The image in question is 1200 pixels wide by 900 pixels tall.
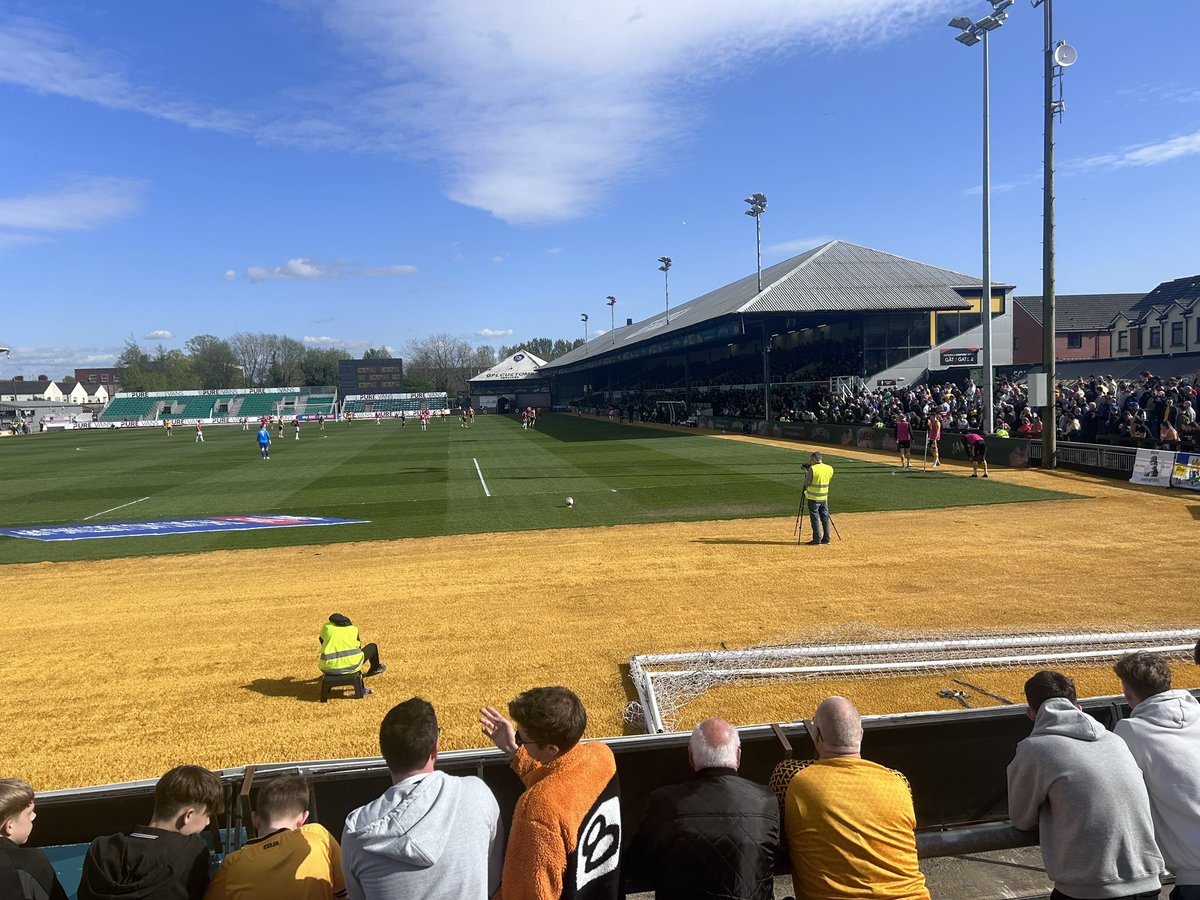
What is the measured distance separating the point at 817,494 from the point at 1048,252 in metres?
13.3

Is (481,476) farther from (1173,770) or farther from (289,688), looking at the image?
(1173,770)

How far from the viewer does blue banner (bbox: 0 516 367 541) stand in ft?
59.2

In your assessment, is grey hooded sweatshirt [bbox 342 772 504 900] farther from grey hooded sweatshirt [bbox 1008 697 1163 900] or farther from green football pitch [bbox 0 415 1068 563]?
green football pitch [bbox 0 415 1068 563]

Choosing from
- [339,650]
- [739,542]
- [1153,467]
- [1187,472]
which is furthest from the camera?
[1153,467]

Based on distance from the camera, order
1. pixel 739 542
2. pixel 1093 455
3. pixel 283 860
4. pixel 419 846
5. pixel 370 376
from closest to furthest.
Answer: pixel 419 846 < pixel 283 860 < pixel 739 542 < pixel 1093 455 < pixel 370 376

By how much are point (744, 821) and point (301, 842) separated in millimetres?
1835

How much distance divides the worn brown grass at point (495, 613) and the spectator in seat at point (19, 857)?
3.68 m

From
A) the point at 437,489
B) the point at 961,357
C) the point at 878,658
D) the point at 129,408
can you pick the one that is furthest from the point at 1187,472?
the point at 129,408

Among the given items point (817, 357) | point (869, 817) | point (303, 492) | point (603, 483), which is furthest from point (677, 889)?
point (817, 357)

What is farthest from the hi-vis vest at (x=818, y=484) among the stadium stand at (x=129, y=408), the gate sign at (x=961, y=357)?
the stadium stand at (x=129, y=408)

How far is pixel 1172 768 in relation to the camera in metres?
3.38

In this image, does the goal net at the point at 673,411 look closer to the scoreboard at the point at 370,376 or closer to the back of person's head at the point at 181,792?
the scoreboard at the point at 370,376

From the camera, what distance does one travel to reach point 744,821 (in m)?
3.05

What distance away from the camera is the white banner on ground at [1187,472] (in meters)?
18.7
